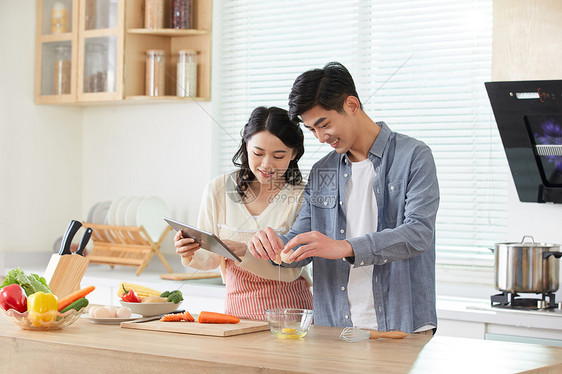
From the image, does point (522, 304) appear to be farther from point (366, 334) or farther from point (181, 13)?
point (181, 13)

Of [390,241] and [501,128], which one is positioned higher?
[501,128]

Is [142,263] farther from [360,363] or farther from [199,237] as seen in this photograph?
[360,363]

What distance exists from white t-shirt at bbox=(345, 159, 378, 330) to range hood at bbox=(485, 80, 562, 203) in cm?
102

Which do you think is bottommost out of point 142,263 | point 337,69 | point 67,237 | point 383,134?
point 142,263

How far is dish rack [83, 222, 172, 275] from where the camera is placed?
3.91 meters

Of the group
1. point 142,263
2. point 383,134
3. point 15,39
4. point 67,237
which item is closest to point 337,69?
point 383,134

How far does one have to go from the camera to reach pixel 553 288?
2.80 m

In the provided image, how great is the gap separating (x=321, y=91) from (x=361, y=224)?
40cm

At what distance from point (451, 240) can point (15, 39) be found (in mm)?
2640

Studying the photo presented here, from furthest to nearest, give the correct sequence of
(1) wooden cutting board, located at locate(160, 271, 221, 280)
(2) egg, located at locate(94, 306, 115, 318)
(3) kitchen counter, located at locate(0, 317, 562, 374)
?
(1) wooden cutting board, located at locate(160, 271, 221, 280)
(2) egg, located at locate(94, 306, 115, 318)
(3) kitchen counter, located at locate(0, 317, 562, 374)

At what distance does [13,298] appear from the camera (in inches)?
75.3

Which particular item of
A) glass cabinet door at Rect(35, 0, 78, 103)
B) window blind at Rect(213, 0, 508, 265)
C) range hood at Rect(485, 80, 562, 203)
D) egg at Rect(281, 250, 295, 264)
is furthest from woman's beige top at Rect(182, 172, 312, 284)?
glass cabinet door at Rect(35, 0, 78, 103)

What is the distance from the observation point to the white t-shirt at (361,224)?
210 centimetres

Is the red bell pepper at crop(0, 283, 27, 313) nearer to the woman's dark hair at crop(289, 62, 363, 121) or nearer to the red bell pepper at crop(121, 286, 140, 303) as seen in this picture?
the red bell pepper at crop(121, 286, 140, 303)
